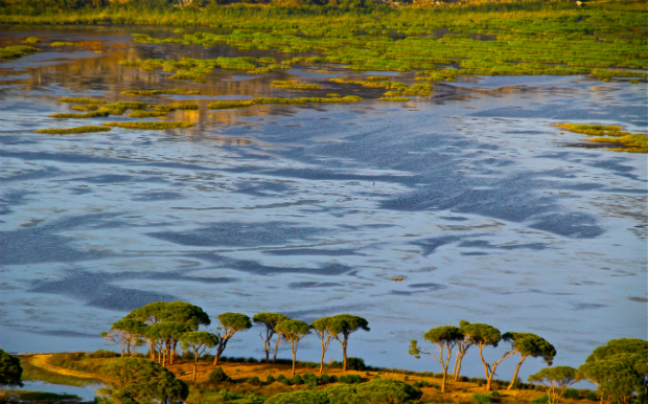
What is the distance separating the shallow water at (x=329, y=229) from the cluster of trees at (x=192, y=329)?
1347 millimetres

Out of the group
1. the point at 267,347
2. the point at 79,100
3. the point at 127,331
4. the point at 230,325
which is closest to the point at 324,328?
the point at 267,347

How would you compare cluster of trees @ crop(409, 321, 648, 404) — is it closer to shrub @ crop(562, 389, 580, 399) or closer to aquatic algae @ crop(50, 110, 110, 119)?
shrub @ crop(562, 389, 580, 399)

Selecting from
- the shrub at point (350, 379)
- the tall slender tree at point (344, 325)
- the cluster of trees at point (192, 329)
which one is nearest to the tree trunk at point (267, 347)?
the cluster of trees at point (192, 329)

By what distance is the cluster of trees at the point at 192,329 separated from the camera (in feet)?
79.6

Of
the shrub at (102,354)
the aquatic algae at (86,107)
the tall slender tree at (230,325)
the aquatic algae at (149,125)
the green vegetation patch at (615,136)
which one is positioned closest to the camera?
the shrub at (102,354)

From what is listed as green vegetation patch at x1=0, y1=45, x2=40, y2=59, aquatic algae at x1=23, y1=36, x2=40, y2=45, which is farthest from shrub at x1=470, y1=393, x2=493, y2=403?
aquatic algae at x1=23, y1=36, x2=40, y2=45

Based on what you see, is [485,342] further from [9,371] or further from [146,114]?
[146,114]

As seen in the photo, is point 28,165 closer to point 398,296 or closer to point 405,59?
point 398,296

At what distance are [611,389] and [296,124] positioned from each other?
4552cm

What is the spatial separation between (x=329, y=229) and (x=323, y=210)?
3042 mm

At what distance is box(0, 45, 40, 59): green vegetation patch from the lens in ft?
341

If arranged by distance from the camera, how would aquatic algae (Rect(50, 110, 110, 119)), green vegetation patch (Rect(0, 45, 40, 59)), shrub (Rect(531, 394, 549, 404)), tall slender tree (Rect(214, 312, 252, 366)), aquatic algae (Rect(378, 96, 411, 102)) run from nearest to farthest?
1. shrub (Rect(531, 394, 549, 404))
2. tall slender tree (Rect(214, 312, 252, 366))
3. aquatic algae (Rect(50, 110, 110, 119))
4. aquatic algae (Rect(378, 96, 411, 102))
5. green vegetation patch (Rect(0, 45, 40, 59))

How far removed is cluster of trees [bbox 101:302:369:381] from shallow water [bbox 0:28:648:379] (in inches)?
53.0

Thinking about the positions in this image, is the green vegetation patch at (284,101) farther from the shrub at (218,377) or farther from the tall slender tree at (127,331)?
the shrub at (218,377)
